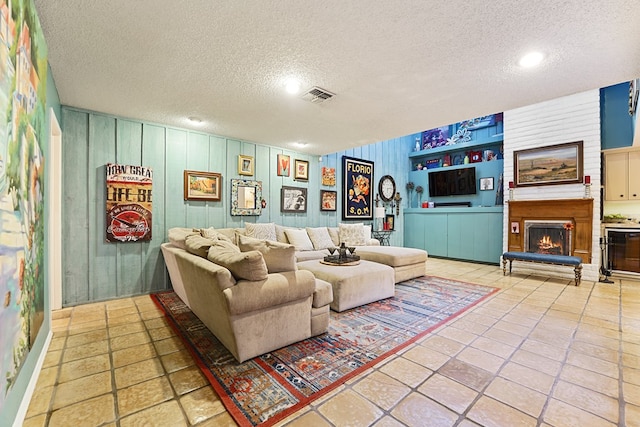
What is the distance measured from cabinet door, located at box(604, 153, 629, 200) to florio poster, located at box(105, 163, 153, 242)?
25.5 ft

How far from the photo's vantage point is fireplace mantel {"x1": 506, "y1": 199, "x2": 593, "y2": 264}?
481 cm

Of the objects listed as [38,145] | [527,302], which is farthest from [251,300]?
[527,302]

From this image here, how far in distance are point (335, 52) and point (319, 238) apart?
Result: 372 cm

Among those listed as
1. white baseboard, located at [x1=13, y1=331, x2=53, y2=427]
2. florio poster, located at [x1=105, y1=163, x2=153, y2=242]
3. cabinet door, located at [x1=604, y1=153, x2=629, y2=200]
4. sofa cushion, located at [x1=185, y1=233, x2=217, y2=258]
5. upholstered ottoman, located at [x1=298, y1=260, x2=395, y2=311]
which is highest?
cabinet door, located at [x1=604, y1=153, x2=629, y2=200]

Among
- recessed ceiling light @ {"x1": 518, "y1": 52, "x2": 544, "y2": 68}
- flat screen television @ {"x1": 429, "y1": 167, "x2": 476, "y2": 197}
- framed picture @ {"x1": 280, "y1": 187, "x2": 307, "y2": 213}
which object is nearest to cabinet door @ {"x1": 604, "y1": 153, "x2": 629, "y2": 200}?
flat screen television @ {"x1": 429, "y1": 167, "x2": 476, "y2": 197}

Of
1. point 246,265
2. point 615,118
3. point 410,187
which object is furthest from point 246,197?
point 615,118

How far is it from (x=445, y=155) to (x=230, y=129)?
19.2ft

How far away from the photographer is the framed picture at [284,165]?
18.2ft

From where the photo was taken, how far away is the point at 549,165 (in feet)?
17.0

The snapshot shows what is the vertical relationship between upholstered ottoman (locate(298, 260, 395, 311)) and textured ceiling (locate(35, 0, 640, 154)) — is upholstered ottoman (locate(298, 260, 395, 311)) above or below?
below

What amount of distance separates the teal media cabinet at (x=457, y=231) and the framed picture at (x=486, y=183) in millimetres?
659

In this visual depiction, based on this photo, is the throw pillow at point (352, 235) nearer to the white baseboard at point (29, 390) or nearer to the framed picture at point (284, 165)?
Result: the framed picture at point (284, 165)

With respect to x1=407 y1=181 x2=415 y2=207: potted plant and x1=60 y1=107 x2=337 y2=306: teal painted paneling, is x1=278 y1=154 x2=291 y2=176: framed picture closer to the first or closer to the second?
x1=60 y1=107 x2=337 y2=306: teal painted paneling

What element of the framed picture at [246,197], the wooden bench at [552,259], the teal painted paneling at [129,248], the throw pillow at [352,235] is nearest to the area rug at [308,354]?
the teal painted paneling at [129,248]
